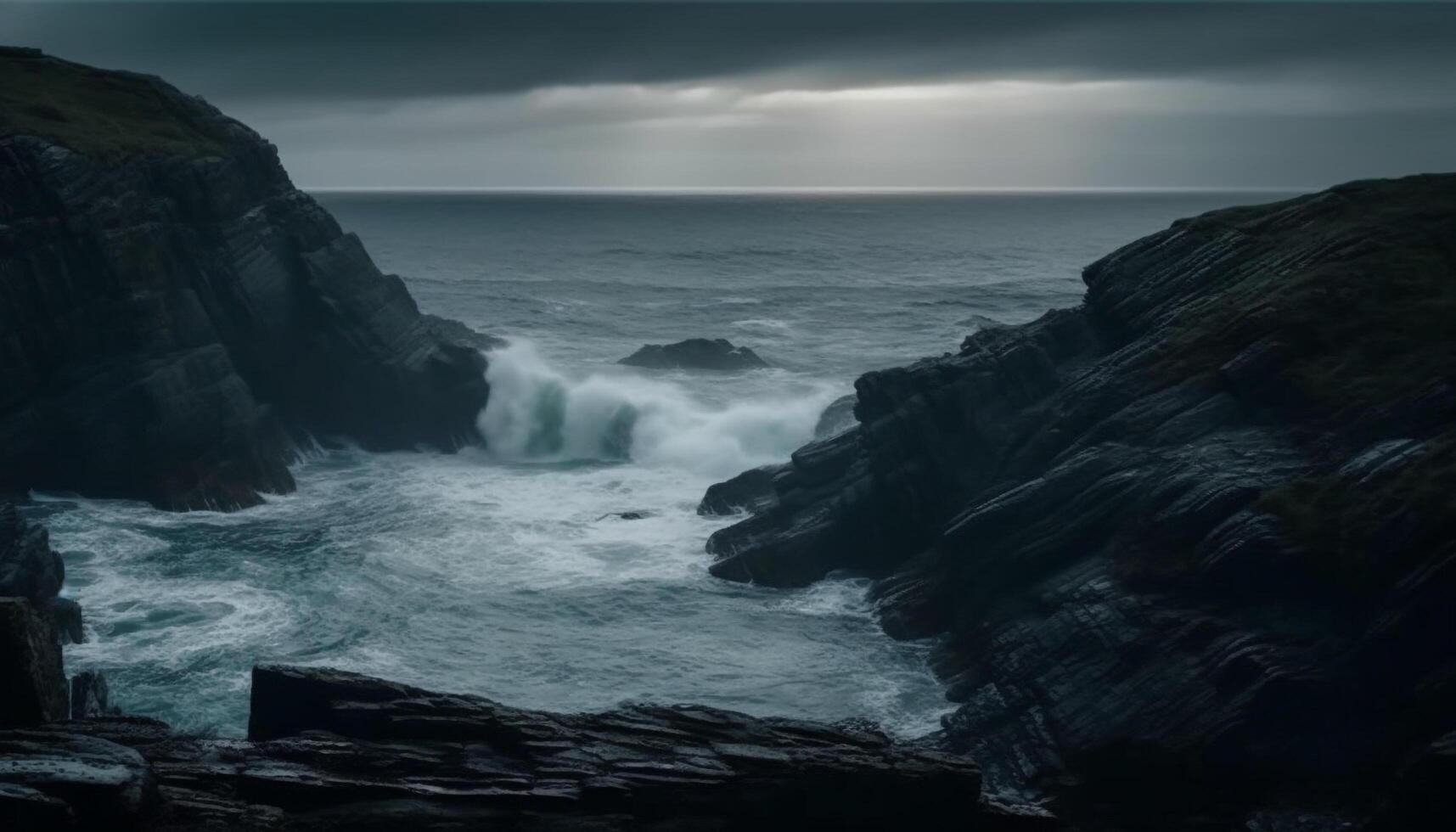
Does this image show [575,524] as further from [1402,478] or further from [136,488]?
[1402,478]

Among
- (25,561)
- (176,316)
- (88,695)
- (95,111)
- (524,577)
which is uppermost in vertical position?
(95,111)

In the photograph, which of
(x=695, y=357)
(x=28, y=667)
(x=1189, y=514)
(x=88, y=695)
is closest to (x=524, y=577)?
(x=88, y=695)

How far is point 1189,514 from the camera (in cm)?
3838

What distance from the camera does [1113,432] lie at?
144 feet

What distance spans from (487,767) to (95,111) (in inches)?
2265

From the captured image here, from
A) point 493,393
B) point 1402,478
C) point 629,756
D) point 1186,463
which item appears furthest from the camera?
point 493,393

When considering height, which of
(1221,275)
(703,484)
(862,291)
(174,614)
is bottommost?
(174,614)

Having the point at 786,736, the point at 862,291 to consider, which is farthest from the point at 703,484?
the point at 862,291

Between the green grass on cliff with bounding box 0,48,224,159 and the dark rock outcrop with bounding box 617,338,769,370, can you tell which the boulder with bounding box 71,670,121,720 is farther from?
the dark rock outcrop with bounding box 617,338,769,370

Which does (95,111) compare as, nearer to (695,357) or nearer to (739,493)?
(739,493)

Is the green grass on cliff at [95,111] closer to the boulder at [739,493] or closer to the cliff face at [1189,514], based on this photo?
the boulder at [739,493]

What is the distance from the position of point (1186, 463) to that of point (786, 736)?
1973 cm

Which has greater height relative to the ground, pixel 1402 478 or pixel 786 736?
pixel 1402 478

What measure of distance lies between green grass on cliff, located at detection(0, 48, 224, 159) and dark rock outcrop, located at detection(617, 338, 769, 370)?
33967 millimetres
